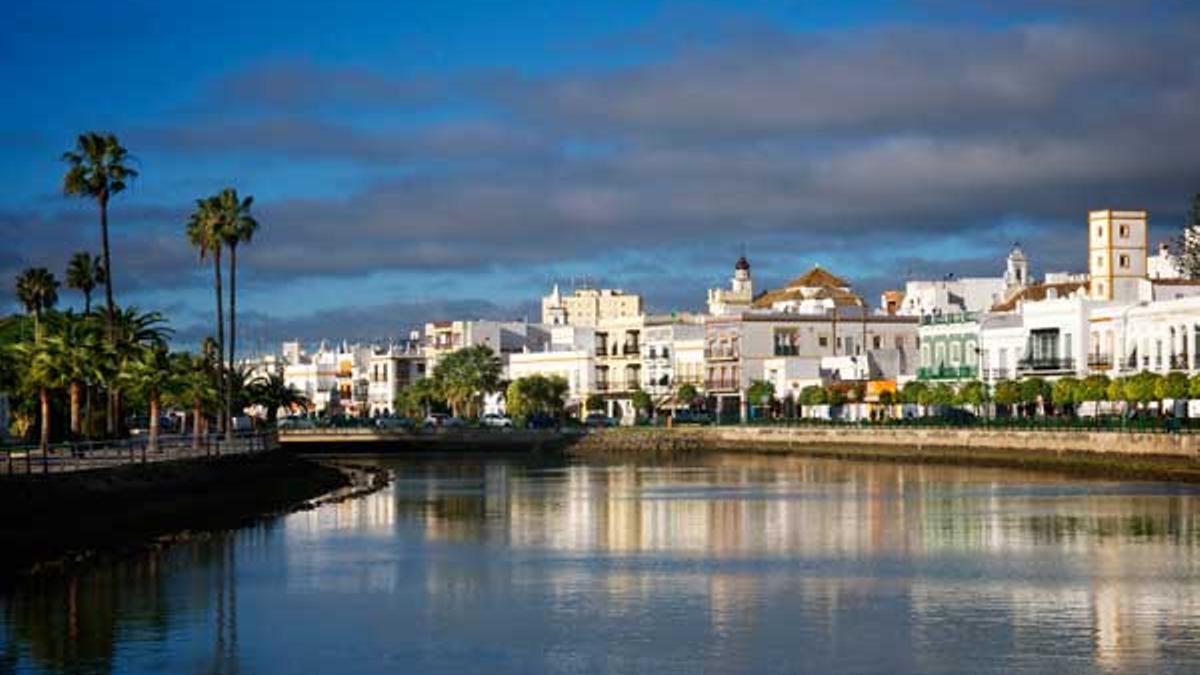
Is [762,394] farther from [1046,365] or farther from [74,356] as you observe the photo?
[74,356]

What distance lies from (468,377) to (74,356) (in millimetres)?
102592

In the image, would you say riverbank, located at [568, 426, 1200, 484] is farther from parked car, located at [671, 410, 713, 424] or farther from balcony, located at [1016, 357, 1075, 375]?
parked car, located at [671, 410, 713, 424]

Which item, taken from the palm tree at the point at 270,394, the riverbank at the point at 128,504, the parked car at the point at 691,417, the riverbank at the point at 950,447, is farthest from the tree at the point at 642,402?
the riverbank at the point at 128,504

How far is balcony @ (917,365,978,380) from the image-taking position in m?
114

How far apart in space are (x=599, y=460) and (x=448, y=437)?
2309cm

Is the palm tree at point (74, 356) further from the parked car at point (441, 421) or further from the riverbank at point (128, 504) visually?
the parked car at point (441, 421)

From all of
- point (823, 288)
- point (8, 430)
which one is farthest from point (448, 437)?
point (8, 430)

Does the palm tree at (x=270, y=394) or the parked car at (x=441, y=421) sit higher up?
the palm tree at (x=270, y=394)

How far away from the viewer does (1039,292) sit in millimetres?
123250

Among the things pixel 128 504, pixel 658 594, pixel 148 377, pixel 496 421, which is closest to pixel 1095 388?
pixel 148 377

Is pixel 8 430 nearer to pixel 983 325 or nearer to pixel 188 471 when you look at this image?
pixel 188 471

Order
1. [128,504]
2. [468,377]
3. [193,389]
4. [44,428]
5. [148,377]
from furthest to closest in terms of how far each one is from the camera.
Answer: [468,377] → [193,389] → [148,377] → [44,428] → [128,504]

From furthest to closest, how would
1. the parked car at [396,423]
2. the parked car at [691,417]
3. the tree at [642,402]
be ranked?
the tree at [642,402] < the parked car at [396,423] < the parked car at [691,417]

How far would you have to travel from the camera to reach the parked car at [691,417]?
14112cm
